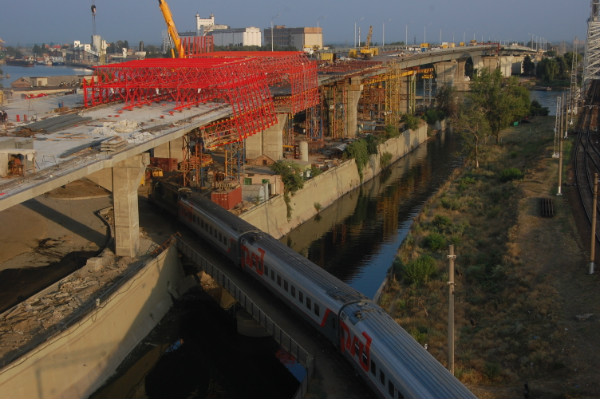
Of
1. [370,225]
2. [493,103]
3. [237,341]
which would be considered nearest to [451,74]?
A: [493,103]

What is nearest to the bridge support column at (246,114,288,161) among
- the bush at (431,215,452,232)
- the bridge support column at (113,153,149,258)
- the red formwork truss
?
the red formwork truss

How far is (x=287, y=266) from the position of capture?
31.8 metres

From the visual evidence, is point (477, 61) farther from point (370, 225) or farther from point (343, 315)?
point (343, 315)

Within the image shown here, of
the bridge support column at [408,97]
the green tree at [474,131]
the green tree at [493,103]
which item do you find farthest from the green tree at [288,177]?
the bridge support column at [408,97]

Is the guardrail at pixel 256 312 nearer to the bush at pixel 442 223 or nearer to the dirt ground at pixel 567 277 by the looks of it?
the dirt ground at pixel 567 277

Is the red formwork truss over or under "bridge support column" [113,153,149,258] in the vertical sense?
over

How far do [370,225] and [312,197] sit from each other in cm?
629

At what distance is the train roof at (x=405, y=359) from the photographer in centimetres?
1981

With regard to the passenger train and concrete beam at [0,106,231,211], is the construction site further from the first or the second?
the passenger train

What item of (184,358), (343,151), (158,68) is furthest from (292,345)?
(343,151)

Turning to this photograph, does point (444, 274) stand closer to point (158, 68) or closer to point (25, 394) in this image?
point (25, 394)

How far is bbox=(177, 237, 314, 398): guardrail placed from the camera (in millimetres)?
27322

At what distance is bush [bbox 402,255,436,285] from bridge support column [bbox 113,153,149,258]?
1721 cm

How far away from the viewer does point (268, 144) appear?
70.3 metres
